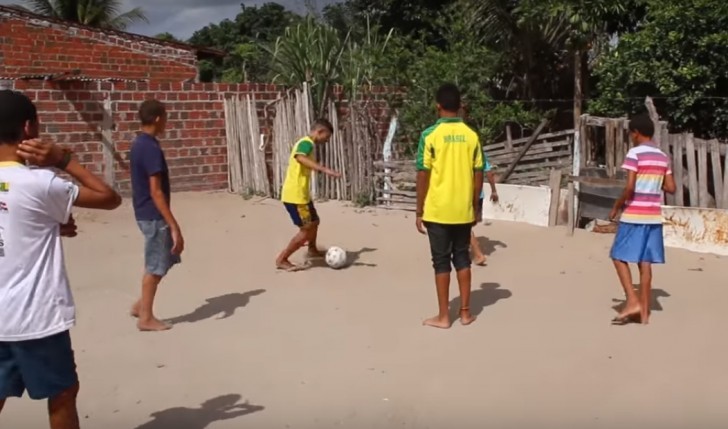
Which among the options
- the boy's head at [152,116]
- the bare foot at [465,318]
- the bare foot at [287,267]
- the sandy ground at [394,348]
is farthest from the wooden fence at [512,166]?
the boy's head at [152,116]

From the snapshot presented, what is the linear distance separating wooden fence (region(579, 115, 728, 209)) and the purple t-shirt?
5135mm

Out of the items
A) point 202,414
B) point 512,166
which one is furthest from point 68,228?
point 512,166

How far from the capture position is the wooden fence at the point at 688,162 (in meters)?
8.06

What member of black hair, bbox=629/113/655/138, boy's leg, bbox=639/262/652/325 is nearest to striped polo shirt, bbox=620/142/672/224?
black hair, bbox=629/113/655/138

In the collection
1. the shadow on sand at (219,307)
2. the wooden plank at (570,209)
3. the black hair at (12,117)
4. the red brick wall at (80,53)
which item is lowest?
the shadow on sand at (219,307)

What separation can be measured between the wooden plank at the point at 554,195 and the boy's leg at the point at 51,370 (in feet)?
22.4

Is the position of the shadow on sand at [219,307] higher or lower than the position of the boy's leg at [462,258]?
lower

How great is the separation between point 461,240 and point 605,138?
Answer: 4.11 meters

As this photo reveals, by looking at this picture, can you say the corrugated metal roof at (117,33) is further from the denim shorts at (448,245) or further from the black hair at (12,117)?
the black hair at (12,117)

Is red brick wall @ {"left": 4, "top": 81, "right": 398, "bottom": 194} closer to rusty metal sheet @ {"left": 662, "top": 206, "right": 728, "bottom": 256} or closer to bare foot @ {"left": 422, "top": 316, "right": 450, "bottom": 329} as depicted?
rusty metal sheet @ {"left": 662, "top": 206, "right": 728, "bottom": 256}

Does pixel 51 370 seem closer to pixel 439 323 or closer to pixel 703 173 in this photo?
pixel 439 323

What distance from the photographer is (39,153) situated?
2971 mm

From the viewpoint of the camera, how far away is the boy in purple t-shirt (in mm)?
5383

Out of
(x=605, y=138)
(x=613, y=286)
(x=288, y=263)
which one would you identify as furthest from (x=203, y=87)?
(x=613, y=286)
